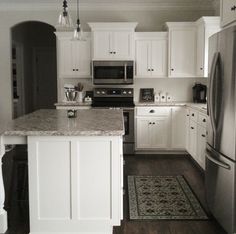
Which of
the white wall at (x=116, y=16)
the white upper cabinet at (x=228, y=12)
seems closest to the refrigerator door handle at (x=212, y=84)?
the white upper cabinet at (x=228, y=12)

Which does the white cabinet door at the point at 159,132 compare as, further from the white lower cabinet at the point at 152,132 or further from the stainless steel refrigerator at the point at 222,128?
the stainless steel refrigerator at the point at 222,128

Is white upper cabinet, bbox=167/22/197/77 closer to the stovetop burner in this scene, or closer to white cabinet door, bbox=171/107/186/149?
white cabinet door, bbox=171/107/186/149

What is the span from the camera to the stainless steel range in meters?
5.54

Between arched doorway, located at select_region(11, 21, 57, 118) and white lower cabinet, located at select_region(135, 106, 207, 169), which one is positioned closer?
white lower cabinet, located at select_region(135, 106, 207, 169)

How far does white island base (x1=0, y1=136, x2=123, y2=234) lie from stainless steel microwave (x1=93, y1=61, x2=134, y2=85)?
3.23 metres

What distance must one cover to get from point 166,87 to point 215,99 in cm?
332

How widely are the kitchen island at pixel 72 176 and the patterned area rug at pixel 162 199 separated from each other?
58 cm

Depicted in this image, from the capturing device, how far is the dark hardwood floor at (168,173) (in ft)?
9.32

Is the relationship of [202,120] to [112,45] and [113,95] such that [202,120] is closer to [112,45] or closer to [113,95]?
[113,95]

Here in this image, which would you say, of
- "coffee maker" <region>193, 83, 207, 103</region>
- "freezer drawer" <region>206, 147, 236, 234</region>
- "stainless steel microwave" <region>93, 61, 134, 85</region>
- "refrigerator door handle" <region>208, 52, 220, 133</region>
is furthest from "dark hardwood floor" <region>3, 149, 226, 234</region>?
"stainless steel microwave" <region>93, 61, 134, 85</region>

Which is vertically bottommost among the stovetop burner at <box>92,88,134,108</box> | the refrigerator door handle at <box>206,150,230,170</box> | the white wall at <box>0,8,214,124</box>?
the refrigerator door handle at <box>206,150,230,170</box>

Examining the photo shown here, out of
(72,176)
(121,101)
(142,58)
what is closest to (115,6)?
(142,58)

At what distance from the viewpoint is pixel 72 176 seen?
8.51 feet

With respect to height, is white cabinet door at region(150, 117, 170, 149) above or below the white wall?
below
